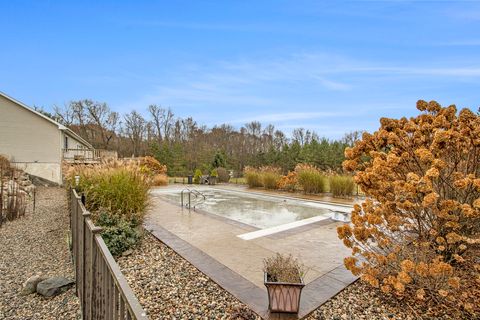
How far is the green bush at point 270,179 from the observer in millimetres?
13394

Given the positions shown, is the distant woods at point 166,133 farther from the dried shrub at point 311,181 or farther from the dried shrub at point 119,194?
the dried shrub at point 119,194

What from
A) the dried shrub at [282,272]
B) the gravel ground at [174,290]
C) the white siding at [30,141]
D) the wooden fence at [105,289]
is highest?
the white siding at [30,141]

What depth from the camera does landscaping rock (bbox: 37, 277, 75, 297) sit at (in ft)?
11.6

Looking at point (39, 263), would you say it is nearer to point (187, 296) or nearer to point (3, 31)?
point (187, 296)

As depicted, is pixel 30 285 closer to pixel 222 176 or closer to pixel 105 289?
pixel 105 289

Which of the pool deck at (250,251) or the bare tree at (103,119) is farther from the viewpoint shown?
the bare tree at (103,119)

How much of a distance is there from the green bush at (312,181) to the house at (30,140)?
13853 mm

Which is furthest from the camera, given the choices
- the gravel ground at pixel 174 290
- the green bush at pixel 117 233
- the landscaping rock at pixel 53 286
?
the green bush at pixel 117 233

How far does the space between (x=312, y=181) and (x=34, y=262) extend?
985cm

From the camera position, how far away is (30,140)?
16.8 metres

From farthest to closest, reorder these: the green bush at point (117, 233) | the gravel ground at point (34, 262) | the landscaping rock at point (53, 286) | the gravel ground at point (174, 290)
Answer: the green bush at point (117, 233) < the landscaping rock at point (53, 286) < the gravel ground at point (34, 262) < the gravel ground at point (174, 290)

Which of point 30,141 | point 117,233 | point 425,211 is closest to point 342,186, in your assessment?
point 425,211

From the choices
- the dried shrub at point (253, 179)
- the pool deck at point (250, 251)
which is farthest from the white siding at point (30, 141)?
the pool deck at point (250, 251)

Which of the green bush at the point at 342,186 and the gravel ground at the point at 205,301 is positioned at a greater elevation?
the green bush at the point at 342,186
